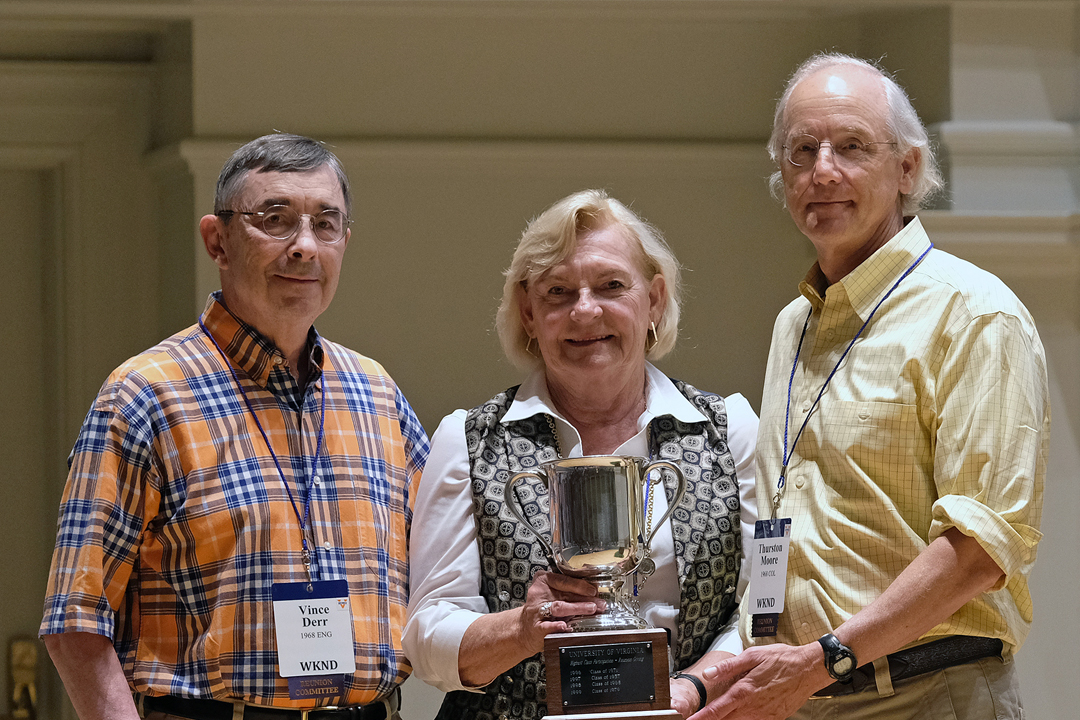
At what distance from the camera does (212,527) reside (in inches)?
90.6

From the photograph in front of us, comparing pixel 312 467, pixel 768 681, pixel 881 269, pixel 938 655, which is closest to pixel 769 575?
pixel 768 681

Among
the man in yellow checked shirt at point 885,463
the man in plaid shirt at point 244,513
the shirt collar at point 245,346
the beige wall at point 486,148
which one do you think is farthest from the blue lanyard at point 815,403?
the beige wall at point 486,148

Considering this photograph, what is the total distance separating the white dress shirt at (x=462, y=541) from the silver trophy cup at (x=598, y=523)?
11.3 inches

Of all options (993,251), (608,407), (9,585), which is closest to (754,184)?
(993,251)

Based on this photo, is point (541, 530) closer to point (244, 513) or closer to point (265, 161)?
point (244, 513)

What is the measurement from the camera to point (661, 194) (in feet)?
13.6

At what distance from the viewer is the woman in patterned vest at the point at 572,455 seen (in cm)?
237

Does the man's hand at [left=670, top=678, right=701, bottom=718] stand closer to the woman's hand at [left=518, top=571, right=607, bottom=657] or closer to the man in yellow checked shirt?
the man in yellow checked shirt

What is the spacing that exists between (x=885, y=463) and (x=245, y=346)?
45.0 inches

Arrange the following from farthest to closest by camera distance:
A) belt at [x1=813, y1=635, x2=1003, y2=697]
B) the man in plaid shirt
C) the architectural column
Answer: the architectural column
the man in plaid shirt
belt at [x1=813, y1=635, x2=1003, y2=697]

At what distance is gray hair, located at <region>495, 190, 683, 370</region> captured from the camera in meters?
2.48

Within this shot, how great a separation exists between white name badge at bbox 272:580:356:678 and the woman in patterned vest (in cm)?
12

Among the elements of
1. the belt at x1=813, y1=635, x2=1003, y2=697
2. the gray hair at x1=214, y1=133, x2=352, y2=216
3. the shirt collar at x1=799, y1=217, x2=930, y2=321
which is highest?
the gray hair at x1=214, y1=133, x2=352, y2=216

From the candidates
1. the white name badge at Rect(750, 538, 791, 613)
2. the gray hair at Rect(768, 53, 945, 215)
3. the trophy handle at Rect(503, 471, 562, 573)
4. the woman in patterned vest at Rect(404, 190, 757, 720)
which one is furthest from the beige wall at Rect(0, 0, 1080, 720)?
the trophy handle at Rect(503, 471, 562, 573)
